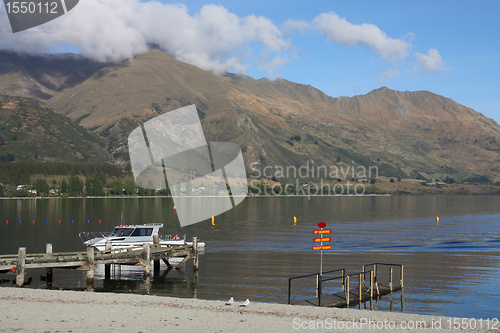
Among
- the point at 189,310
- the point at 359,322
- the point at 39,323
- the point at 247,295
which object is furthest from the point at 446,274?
the point at 39,323

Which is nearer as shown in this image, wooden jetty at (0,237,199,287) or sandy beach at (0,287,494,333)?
sandy beach at (0,287,494,333)

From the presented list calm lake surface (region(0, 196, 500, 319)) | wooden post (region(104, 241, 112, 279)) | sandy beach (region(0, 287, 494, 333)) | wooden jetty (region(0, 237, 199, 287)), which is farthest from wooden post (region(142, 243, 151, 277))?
sandy beach (region(0, 287, 494, 333))

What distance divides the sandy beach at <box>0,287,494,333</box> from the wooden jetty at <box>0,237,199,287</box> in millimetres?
8926

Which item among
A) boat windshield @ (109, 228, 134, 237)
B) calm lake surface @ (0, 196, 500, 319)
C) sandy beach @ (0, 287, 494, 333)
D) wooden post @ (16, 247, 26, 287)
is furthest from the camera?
boat windshield @ (109, 228, 134, 237)

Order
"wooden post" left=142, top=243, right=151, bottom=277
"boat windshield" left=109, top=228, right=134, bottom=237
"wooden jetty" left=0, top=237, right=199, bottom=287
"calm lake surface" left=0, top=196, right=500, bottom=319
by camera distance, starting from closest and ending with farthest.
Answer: "wooden jetty" left=0, top=237, right=199, bottom=287, "calm lake surface" left=0, top=196, right=500, bottom=319, "wooden post" left=142, top=243, right=151, bottom=277, "boat windshield" left=109, top=228, right=134, bottom=237

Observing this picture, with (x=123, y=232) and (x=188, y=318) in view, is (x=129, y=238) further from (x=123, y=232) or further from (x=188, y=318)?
(x=188, y=318)

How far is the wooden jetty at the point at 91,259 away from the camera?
150ft

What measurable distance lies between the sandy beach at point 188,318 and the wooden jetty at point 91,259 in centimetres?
893

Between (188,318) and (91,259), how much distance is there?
2064cm

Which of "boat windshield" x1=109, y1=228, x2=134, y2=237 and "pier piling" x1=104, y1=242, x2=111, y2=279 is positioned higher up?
"boat windshield" x1=109, y1=228, x2=134, y2=237

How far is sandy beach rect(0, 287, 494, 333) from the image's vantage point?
96.2ft

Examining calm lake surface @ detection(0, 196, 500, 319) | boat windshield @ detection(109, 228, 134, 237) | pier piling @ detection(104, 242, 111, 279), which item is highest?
boat windshield @ detection(109, 228, 134, 237)

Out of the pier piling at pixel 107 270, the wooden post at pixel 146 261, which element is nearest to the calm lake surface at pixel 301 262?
the pier piling at pixel 107 270

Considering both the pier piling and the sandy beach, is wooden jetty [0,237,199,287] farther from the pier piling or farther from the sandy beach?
the sandy beach
